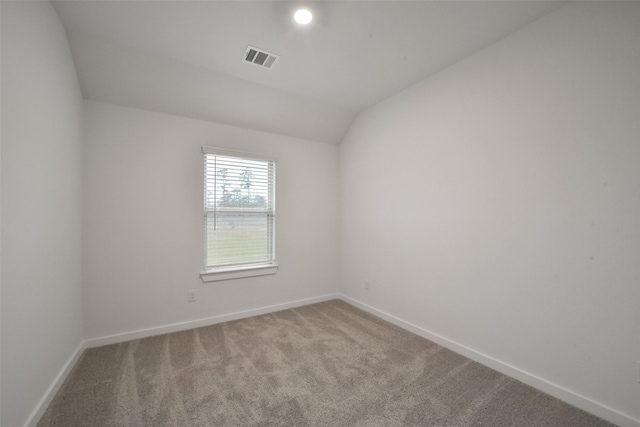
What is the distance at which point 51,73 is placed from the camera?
1.70 meters

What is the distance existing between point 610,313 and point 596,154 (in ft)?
3.21

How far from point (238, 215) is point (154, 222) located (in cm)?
86

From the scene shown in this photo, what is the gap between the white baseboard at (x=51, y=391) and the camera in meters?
1.48

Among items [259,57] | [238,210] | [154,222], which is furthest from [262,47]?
[154,222]

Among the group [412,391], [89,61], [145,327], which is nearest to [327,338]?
[412,391]

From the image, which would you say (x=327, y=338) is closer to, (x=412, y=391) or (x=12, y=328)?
(x=412, y=391)

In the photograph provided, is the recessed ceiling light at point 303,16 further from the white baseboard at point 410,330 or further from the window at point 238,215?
the white baseboard at point 410,330

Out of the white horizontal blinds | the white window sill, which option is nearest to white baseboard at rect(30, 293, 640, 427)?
the white window sill

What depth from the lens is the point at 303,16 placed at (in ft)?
6.07

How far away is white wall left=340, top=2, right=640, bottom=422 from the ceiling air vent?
1.47 meters

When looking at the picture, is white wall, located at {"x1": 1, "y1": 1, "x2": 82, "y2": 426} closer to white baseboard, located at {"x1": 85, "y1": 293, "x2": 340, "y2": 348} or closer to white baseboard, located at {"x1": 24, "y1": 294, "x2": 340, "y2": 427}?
white baseboard, located at {"x1": 24, "y1": 294, "x2": 340, "y2": 427}

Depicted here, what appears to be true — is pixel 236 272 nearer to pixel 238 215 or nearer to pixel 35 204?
pixel 238 215

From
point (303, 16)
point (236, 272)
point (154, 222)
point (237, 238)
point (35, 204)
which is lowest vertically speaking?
point (236, 272)

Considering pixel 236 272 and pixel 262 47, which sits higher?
pixel 262 47
